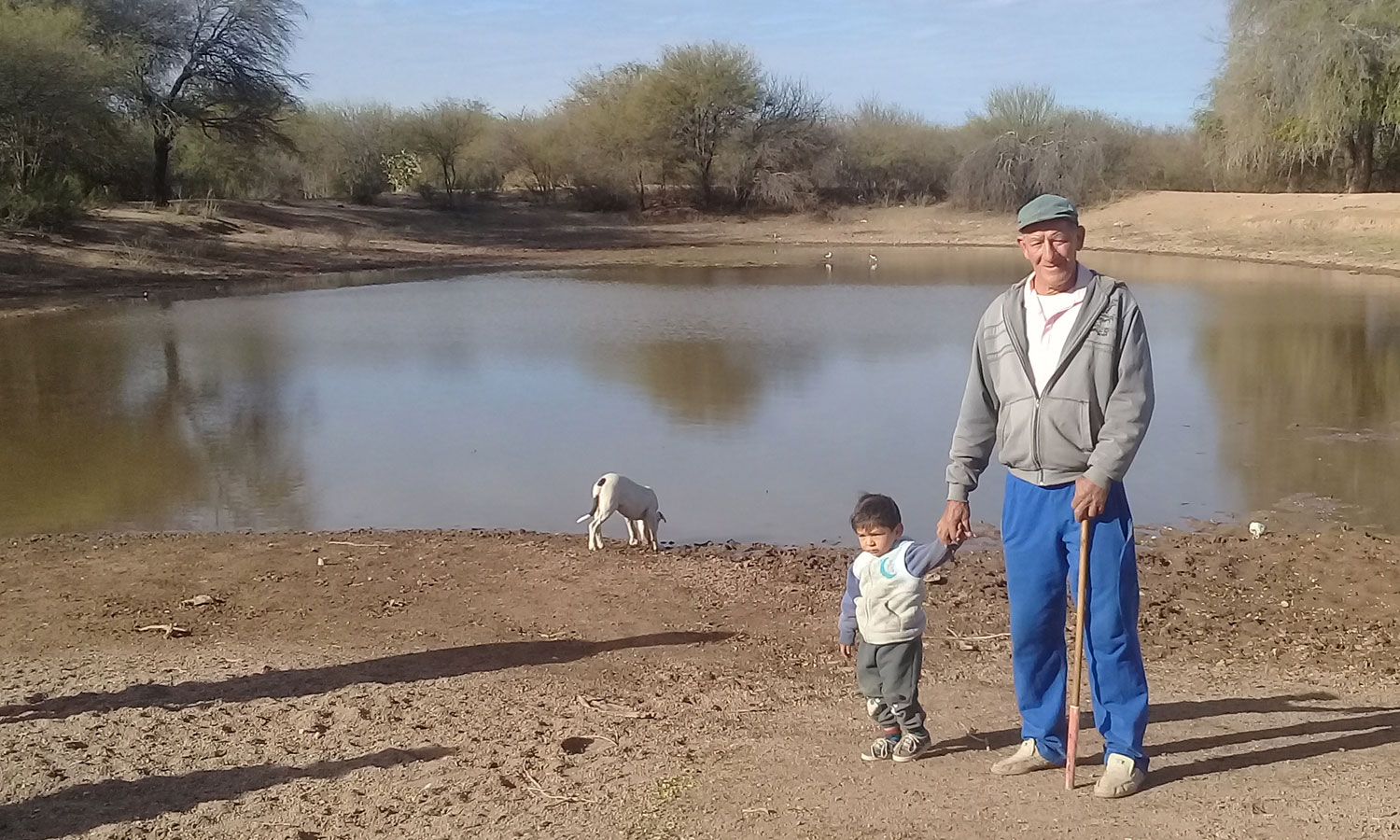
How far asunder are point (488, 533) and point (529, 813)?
187 inches

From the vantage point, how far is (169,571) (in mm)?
7441

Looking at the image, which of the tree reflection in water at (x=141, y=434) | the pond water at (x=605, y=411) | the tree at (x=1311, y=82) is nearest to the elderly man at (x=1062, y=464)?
the pond water at (x=605, y=411)

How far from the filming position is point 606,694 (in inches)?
209

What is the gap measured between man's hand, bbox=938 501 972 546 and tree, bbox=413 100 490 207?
1918 inches

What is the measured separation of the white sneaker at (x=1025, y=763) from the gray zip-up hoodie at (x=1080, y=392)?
2.94 feet

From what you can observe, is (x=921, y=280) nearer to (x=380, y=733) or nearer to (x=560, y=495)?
(x=560, y=495)

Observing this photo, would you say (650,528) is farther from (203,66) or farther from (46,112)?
(203,66)

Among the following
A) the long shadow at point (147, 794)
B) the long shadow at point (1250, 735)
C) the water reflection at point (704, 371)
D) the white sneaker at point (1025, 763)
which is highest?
the water reflection at point (704, 371)

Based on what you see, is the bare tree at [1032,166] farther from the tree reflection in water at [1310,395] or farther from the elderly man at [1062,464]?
the elderly man at [1062,464]

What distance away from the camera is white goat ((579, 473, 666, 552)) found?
26.5 feet

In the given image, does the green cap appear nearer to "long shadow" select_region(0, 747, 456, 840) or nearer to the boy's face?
the boy's face

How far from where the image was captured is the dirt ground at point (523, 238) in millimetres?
27219

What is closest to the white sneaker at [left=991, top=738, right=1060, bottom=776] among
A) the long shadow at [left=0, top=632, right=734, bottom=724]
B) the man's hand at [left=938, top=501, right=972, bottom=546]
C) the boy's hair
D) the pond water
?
the man's hand at [left=938, top=501, right=972, bottom=546]

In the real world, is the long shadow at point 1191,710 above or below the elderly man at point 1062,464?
below
